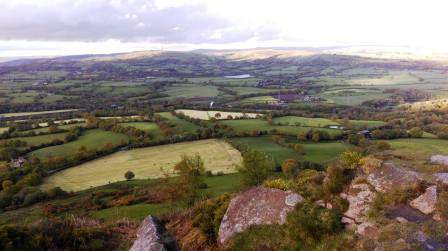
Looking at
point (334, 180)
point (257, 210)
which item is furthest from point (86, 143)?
point (334, 180)

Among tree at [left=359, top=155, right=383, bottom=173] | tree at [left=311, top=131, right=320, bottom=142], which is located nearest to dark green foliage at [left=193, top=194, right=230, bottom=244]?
tree at [left=359, top=155, right=383, bottom=173]

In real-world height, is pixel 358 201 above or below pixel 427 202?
below

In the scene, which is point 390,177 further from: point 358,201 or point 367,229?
point 367,229

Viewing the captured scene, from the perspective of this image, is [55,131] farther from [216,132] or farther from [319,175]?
[319,175]

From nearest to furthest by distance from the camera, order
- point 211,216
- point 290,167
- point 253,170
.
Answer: point 211,216 → point 253,170 → point 290,167

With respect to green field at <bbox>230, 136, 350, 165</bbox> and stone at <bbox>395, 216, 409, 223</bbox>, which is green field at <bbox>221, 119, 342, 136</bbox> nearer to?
green field at <bbox>230, 136, 350, 165</bbox>

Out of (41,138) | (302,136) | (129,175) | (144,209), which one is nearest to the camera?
(144,209)

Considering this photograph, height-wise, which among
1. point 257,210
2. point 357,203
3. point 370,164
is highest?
point 370,164
